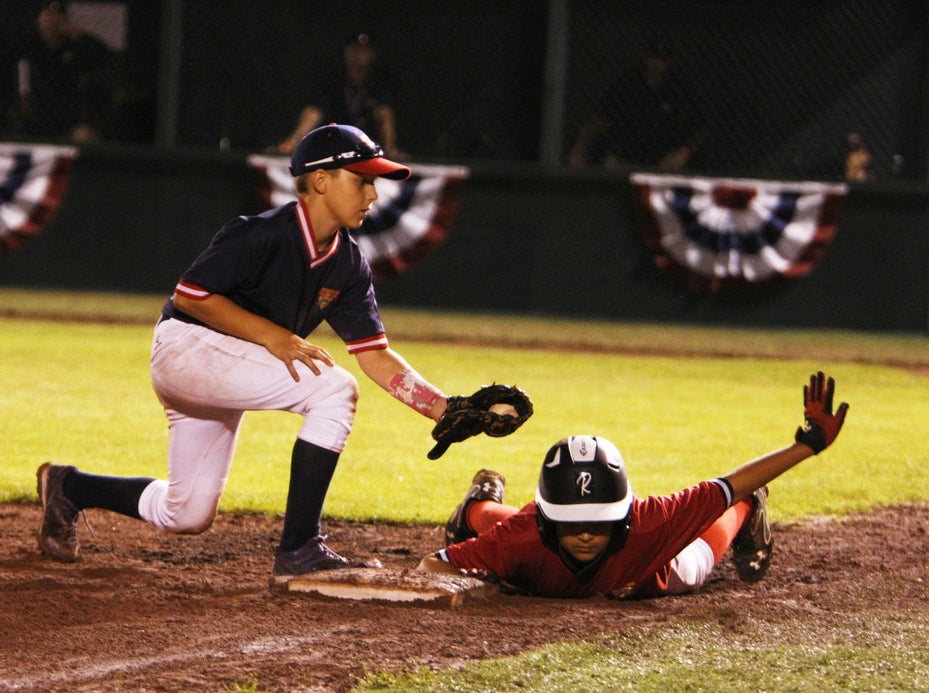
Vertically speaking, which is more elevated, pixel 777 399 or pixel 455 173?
pixel 455 173

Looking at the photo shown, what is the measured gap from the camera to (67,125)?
14773 mm

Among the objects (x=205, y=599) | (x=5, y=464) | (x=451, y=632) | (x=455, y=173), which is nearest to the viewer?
(x=451, y=632)

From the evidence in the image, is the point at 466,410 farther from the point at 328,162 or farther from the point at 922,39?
the point at 922,39

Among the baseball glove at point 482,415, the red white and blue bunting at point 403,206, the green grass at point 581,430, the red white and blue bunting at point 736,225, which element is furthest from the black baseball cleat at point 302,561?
the red white and blue bunting at point 736,225

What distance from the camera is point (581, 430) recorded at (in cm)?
812

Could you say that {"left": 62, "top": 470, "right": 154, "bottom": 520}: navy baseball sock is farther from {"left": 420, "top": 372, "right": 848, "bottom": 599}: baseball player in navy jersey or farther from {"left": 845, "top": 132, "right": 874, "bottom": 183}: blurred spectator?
{"left": 845, "top": 132, "right": 874, "bottom": 183}: blurred spectator

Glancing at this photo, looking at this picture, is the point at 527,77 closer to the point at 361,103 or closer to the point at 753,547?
the point at 361,103

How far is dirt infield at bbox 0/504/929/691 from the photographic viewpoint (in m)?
3.66

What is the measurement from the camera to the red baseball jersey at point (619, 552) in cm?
448

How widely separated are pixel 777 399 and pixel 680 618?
221 inches

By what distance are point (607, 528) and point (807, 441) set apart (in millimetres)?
671

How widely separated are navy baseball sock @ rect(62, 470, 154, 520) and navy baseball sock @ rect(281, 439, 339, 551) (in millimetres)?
645

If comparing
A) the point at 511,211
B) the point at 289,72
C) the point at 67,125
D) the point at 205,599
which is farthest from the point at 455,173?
the point at 205,599

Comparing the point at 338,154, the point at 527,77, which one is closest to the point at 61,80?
the point at 527,77
